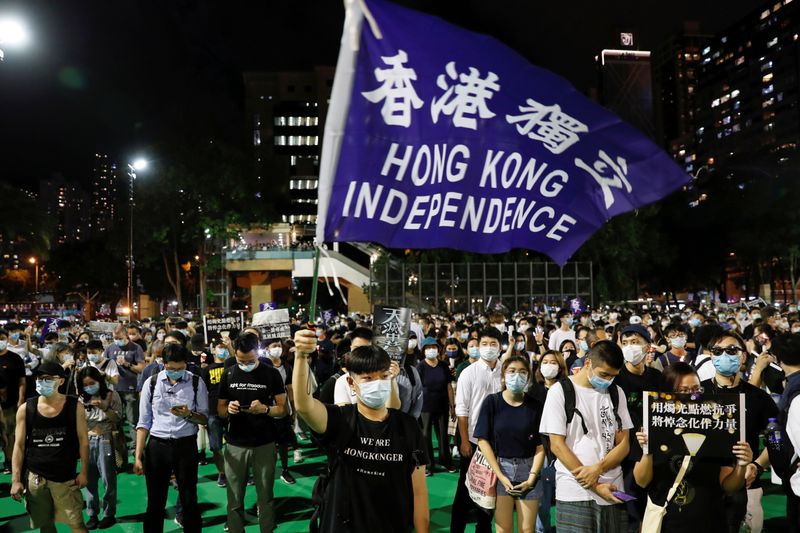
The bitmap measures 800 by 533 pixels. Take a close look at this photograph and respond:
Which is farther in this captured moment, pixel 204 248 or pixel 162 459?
pixel 204 248

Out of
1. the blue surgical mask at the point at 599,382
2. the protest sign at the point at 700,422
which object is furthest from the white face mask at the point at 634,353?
the protest sign at the point at 700,422

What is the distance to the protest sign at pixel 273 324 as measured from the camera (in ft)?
29.8

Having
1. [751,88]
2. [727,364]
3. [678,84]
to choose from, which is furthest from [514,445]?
[678,84]

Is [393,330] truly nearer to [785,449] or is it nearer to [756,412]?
[756,412]

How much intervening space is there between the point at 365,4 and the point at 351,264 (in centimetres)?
4847

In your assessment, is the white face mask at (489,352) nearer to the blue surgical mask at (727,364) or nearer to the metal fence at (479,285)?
the blue surgical mask at (727,364)

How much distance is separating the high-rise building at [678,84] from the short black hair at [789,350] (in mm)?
188937

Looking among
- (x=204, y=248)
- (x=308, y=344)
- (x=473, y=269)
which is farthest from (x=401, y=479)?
(x=204, y=248)

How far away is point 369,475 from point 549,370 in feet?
11.2

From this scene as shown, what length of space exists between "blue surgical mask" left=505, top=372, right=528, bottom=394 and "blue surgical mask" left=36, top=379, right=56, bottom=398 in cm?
379

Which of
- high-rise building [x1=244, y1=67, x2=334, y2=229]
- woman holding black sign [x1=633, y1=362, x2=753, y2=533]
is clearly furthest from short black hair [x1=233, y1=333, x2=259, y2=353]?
high-rise building [x1=244, y1=67, x2=334, y2=229]

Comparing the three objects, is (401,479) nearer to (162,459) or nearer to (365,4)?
(365,4)

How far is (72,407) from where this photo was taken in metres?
5.88

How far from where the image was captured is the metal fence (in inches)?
1369
